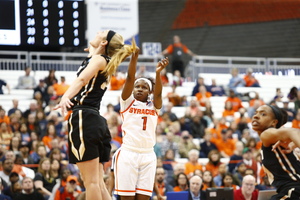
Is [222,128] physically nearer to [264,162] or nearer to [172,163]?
[172,163]

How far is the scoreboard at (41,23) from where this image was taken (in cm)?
1174

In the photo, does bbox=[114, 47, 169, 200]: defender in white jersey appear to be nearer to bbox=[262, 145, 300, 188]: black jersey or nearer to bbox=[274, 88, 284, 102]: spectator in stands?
bbox=[262, 145, 300, 188]: black jersey

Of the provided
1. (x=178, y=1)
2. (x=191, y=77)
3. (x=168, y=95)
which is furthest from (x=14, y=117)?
(x=178, y=1)


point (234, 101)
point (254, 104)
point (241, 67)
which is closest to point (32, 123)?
point (234, 101)

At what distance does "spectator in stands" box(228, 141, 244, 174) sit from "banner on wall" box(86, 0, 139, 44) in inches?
261

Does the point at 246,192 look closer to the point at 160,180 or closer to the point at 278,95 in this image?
the point at 160,180

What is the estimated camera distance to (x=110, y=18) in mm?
20953

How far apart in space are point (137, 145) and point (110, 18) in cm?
1344

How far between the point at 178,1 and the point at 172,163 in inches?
579

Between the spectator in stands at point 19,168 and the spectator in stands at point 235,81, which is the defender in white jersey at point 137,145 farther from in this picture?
the spectator in stands at point 235,81

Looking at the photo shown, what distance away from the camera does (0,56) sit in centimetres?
2023

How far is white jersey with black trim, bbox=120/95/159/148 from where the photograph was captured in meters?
7.89

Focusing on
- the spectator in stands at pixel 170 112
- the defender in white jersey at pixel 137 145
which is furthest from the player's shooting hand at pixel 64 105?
the spectator in stands at pixel 170 112

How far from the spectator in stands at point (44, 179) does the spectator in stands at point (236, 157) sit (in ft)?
12.9
